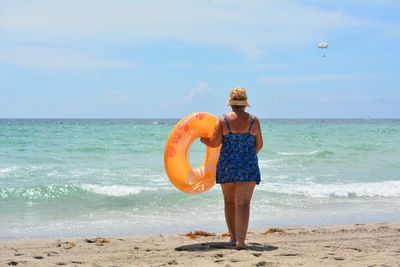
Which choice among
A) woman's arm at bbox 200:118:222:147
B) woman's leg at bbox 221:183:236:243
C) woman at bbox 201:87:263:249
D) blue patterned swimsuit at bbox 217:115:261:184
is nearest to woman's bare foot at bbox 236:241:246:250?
woman at bbox 201:87:263:249

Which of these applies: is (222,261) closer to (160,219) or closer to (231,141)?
(231,141)

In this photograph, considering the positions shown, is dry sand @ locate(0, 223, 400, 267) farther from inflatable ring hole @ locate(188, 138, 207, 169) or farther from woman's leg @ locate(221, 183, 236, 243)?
inflatable ring hole @ locate(188, 138, 207, 169)

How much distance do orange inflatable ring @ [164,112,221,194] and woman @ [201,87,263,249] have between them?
42 cm

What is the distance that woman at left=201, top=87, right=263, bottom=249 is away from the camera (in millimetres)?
5602

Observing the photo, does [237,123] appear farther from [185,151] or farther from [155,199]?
[155,199]

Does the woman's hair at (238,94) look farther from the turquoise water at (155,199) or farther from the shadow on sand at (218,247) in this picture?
the turquoise water at (155,199)

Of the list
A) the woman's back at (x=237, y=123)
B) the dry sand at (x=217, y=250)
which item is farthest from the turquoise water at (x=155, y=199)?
the woman's back at (x=237, y=123)

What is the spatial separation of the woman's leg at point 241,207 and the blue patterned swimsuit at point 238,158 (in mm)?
75

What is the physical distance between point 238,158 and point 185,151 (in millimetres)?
694

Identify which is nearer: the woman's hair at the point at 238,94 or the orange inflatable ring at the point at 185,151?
the woman's hair at the point at 238,94

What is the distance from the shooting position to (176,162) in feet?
19.8

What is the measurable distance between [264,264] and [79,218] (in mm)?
4151

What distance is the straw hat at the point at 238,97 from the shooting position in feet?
18.3

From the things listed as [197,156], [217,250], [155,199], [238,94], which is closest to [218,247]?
[217,250]
